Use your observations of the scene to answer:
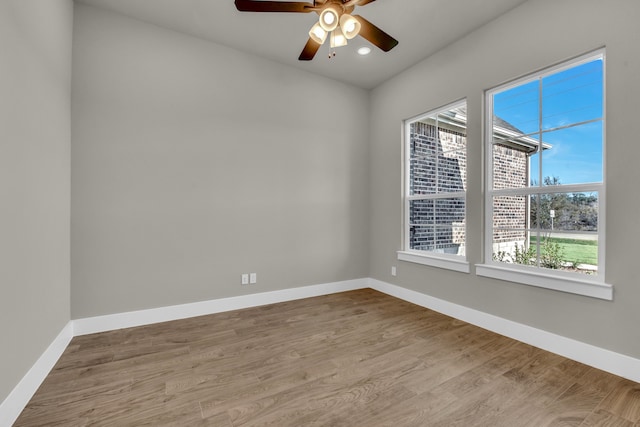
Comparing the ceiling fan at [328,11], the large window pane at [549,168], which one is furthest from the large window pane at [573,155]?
the ceiling fan at [328,11]

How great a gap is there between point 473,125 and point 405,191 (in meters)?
1.19

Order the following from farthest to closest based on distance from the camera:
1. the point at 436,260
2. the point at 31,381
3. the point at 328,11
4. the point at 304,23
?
1. the point at 436,260
2. the point at 304,23
3. the point at 328,11
4. the point at 31,381

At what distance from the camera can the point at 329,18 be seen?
6.27ft

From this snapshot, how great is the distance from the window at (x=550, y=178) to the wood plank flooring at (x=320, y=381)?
2.38ft

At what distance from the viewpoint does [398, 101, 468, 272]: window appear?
3.20 metres

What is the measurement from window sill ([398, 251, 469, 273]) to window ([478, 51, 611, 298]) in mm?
230

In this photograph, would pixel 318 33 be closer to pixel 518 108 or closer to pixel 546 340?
pixel 518 108

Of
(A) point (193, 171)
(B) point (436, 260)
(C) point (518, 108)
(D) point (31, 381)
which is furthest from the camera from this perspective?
(B) point (436, 260)

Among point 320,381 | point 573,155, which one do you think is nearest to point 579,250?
point 573,155

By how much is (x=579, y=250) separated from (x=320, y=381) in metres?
2.27

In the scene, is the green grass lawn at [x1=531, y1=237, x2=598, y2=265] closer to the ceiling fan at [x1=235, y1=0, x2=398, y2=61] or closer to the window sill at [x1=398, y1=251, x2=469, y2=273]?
the window sill at [x1=398, y1=251, x2=469, y2=273]

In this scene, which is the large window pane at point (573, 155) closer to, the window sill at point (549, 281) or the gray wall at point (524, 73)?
the gray wall at point (524, 73)

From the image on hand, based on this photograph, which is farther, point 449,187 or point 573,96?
point 449,187

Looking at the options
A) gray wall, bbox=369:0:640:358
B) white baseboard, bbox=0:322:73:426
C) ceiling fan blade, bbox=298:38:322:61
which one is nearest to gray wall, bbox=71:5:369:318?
white baseboard, bbox=0:322:73:426
